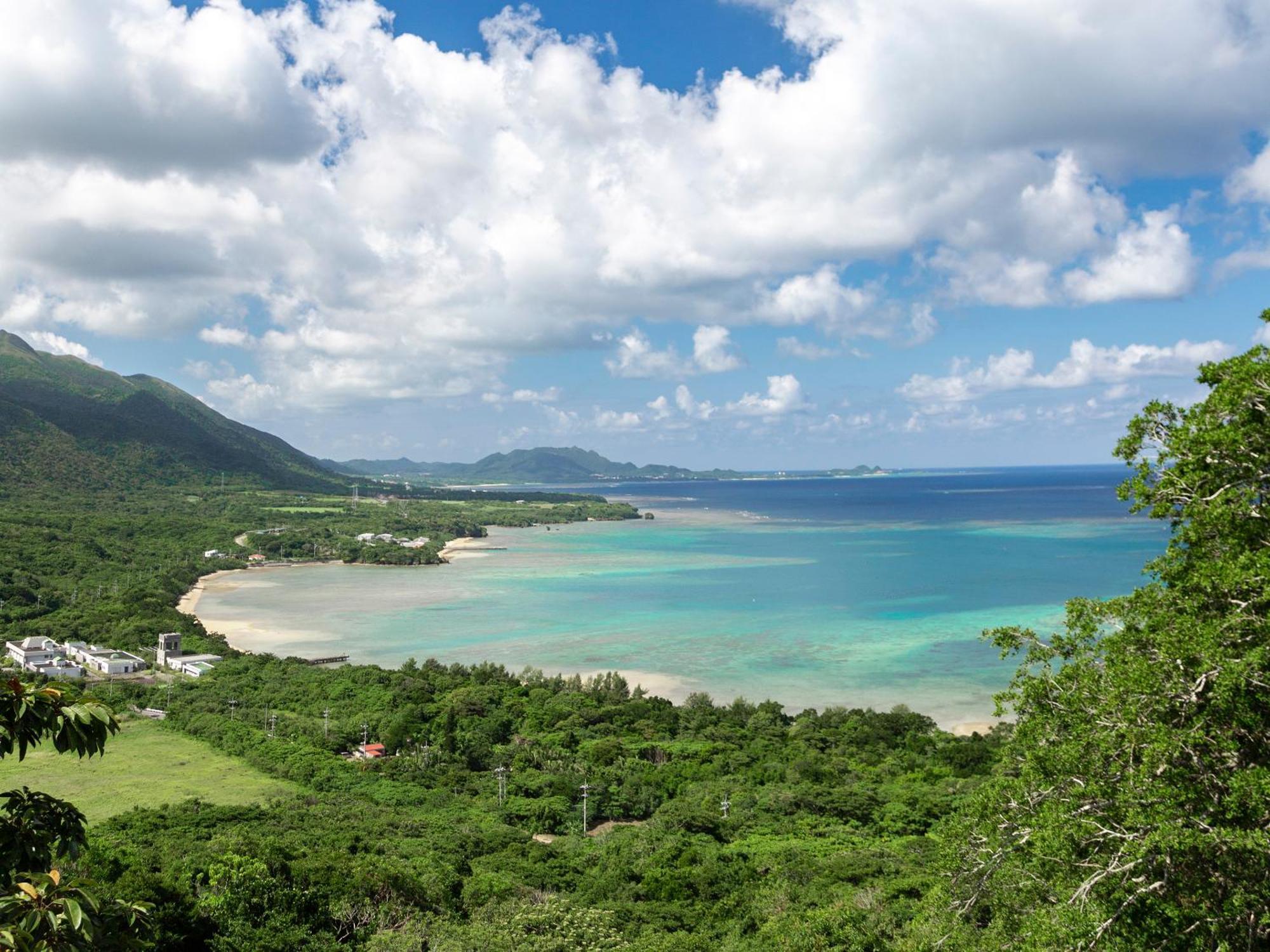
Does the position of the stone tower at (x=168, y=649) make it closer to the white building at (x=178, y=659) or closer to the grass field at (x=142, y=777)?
the white building at (x=178, y=659)

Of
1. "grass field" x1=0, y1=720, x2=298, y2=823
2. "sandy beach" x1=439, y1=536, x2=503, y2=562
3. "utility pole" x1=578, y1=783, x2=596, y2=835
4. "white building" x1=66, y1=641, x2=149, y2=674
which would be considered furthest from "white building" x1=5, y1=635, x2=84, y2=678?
"sandy beach" x1=439, y1=536, x2=503, y2=562

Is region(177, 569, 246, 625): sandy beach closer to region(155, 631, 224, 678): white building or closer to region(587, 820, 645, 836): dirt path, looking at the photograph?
region(155, 631, 224, 678): white building

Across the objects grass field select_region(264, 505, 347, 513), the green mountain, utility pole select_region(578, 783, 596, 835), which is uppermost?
the green mountain

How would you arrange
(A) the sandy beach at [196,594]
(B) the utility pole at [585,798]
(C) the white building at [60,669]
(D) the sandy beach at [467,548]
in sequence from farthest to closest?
(D) the sandy beach at [467,548], (A) the sandy beach at [196,594], (C) the white building at [60,669], (B) the utility pole at [585,798]

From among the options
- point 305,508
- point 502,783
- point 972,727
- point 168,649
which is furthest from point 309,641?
point 305,508

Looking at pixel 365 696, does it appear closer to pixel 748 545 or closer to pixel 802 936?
pixel 802 936

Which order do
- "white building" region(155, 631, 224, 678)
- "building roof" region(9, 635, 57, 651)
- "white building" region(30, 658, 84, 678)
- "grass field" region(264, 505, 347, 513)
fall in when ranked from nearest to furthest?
"white building" region(30, 658, 84, 678) → "white building" region(155, 631, 224, 678) → "building roof" region(9, 635, 57, 651) → "grass field" region(264, 505, 347, 513)

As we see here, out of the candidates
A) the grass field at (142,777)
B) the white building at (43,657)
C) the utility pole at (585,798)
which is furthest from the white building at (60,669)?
the utility pole at (585,798)
